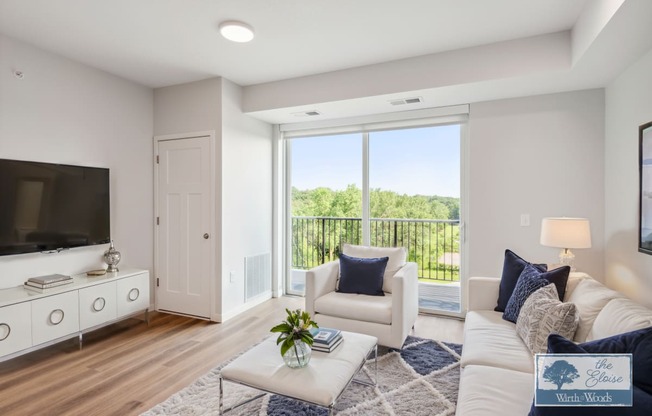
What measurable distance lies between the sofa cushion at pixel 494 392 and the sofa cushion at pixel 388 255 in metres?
1.41

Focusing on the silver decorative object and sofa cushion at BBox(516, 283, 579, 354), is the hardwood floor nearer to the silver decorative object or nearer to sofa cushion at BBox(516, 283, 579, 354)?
the silver decorative object

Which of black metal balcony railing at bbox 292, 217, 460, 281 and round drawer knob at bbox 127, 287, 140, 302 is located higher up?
black metal balcony railing at bbox 292, 217, 460, 281

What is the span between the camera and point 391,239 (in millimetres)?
4273

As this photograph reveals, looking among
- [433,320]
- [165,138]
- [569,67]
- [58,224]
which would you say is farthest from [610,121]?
[58,224]

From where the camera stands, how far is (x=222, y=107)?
3.61 meters

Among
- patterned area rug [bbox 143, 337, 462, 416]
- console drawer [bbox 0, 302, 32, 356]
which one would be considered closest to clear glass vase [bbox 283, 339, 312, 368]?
patterned area rug [bbox 143, 337, 462, 416]

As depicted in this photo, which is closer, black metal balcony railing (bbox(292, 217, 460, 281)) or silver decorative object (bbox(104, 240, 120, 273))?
silver decorative object (bbox(104, 240, 120, 273))

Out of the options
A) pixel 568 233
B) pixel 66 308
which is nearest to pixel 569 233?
pixel 568 233

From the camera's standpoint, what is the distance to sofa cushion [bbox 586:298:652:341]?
56.8 inches

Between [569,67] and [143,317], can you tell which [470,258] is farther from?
[143,317]

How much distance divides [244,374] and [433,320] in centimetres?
245

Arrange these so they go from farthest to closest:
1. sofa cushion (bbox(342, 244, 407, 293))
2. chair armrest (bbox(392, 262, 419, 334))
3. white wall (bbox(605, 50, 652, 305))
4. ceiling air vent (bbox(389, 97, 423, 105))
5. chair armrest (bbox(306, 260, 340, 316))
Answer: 1. ceiling air vent (bbox(389, 97, 423, 105))
2. sofa cushion (bbox(342, 244, 407, 293))
3. chair armrest (bbox(306, 260, 340, 316))
4. chair armrest (bbox(392, 262, 419, 334))
5. white wall (bbox(605, 50, 652, 305))

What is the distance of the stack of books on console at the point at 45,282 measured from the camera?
2695 mm

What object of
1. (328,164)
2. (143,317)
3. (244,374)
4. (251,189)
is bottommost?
(143,317)
